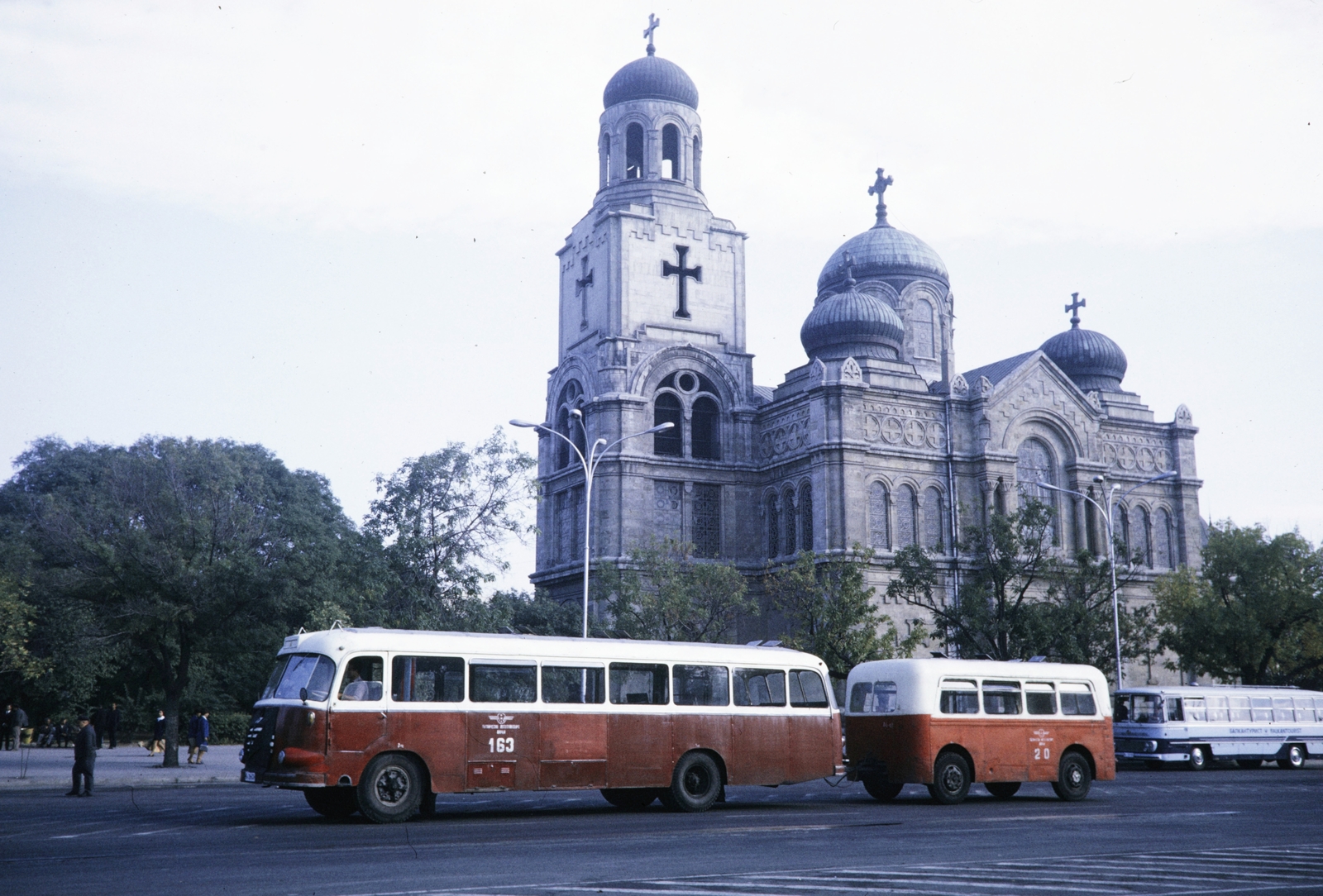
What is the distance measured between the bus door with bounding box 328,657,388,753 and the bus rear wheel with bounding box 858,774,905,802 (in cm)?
888

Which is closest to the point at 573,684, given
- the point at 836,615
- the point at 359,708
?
the point at 359,708

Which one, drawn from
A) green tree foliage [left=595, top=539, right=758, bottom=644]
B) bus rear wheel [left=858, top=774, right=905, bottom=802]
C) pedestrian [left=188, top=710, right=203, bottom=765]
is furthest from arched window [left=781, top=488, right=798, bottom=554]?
bus rear wheel [left=858, top=774, right=905, bottom=802]

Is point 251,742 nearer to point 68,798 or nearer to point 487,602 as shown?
point 68,798

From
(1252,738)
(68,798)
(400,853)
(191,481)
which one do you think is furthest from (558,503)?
(400,853)

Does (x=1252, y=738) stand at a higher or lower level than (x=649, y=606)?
lower

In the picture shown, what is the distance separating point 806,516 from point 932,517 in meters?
5.24

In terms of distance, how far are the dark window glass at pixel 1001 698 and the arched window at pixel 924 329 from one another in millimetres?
42164

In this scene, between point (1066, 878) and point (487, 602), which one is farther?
point (487, 602)

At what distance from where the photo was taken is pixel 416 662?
18.6m

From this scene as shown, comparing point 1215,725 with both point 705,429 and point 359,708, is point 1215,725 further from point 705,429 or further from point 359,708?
point 359,708

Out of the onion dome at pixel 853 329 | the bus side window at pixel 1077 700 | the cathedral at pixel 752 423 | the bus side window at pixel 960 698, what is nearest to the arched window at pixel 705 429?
the cathedral at pixel 752 423

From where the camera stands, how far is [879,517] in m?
52.2

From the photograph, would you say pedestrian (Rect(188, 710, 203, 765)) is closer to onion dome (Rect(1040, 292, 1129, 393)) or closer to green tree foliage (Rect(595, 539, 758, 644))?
green tree foliage (Rect(595, 539, 758, 644))

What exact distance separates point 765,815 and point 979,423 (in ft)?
124
